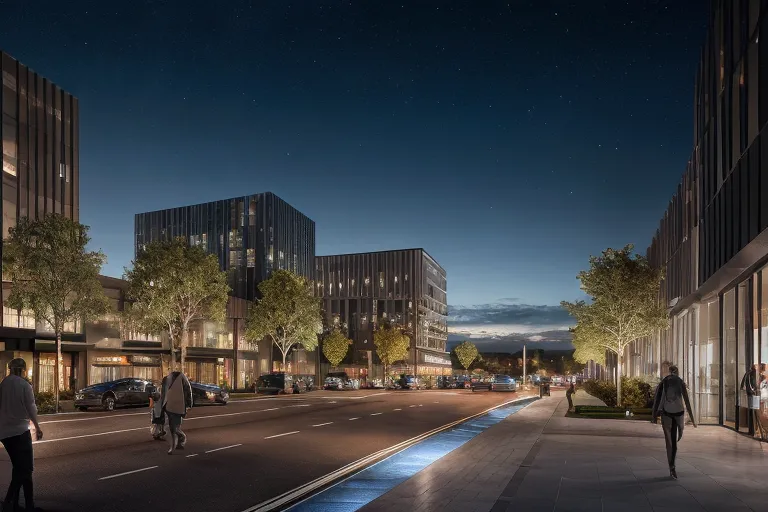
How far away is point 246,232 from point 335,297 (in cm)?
4807

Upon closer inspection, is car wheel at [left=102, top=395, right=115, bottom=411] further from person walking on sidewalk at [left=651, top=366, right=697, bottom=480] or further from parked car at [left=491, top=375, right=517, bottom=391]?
parked car at [left=491, top=375, right=517, bottom=391]

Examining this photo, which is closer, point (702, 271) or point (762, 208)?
point (762, 208)

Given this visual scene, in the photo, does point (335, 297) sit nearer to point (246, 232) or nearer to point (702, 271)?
point (246, 232)

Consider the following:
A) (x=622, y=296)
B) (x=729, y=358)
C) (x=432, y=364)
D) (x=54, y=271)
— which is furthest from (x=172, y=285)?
(x=432, y=364)

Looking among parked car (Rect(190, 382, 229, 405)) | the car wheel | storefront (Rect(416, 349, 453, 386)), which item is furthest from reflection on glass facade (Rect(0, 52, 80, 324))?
storefront (Rect(416, 349, 453, 386))

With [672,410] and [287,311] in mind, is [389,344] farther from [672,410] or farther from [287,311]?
[672,410]

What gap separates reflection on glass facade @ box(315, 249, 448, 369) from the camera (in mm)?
143125

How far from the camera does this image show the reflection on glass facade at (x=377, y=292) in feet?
470

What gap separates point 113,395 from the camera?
3522cm

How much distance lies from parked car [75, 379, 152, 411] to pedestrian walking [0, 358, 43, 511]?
2655cm

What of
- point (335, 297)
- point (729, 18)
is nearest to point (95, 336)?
point (729, 18)

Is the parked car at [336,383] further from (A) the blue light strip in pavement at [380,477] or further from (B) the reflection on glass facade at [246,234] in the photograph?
(A) the blue light strip in pavement at [380,477]

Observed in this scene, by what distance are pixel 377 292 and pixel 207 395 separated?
10570cm

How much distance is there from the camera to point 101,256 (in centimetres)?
3675
